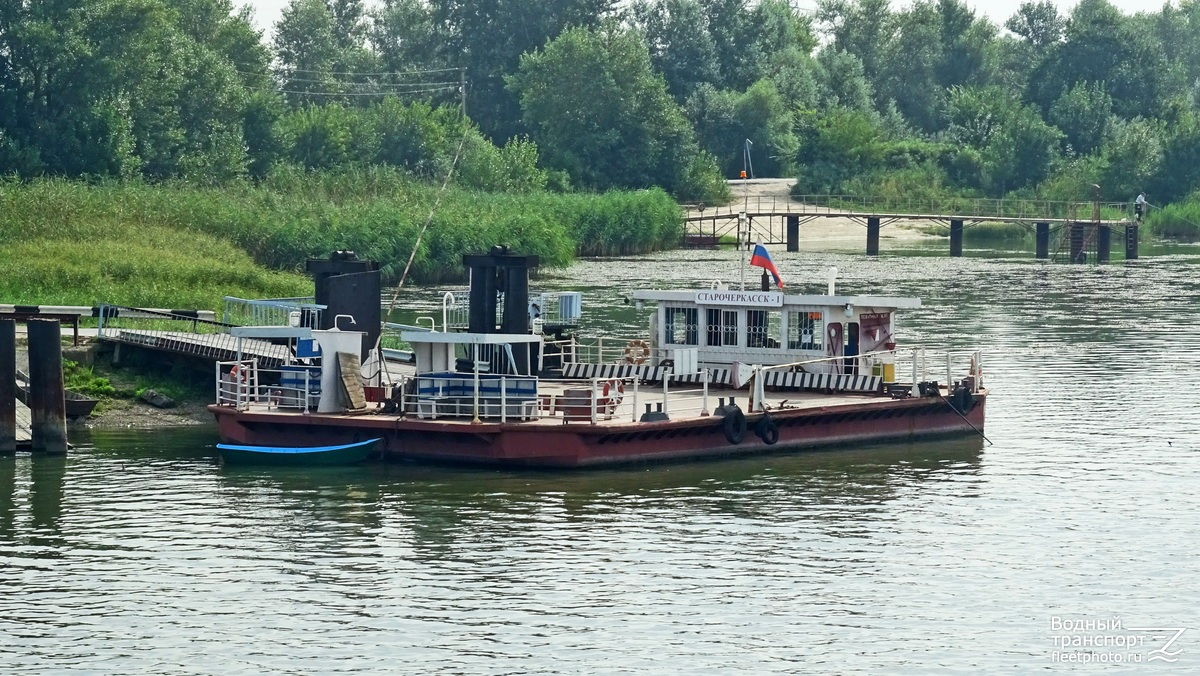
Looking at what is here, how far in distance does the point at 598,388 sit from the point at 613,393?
5.63 feet

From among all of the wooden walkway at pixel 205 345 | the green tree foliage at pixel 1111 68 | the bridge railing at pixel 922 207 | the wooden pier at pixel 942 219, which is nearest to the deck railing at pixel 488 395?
the wooden walkway at pixel 205 345

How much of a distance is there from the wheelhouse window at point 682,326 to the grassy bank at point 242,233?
54.0 feet

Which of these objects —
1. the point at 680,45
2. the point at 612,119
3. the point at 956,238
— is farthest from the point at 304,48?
the point at 956,238

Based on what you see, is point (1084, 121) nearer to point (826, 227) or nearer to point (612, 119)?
point (826, 227)

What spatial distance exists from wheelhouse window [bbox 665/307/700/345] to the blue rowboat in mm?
9054

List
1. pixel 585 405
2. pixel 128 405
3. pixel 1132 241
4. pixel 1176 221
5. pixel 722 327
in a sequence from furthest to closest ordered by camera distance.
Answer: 1. pixel 1176 221
2. pixel 1132 241
3. pixel 128 405
4. pixel 722 327
5. pixel 585 405

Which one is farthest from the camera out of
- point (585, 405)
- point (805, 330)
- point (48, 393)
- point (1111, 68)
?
point (1111, 68)

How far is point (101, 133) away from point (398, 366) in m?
48.1

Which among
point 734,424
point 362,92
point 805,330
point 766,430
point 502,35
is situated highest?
point 502,35

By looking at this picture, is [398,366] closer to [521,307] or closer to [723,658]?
[521,307]

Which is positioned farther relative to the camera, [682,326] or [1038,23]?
[1038,23]

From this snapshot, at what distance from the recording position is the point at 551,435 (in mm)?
35312

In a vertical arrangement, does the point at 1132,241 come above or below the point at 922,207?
below

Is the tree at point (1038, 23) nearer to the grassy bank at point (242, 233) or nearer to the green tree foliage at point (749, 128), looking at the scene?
the green tree foliage at point (749, 128)
